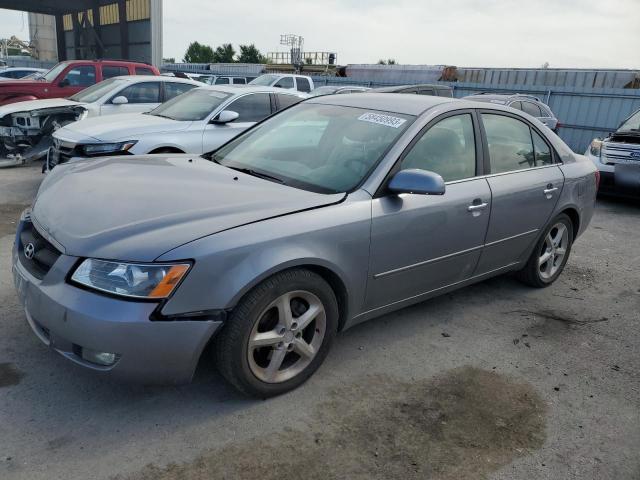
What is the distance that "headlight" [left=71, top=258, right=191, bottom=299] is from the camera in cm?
236

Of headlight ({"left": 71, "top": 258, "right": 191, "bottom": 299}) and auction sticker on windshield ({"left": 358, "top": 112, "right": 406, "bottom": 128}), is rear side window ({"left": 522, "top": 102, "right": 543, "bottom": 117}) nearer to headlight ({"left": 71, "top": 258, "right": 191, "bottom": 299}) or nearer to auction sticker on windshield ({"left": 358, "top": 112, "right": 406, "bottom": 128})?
auction sticker on windshield ({"left": 358, "top": 112, "right": 406, "bottom": 128})

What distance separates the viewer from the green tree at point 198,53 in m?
78.5

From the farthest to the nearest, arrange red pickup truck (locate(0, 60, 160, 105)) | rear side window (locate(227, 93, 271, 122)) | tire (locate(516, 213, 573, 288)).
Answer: red pickup truck (locate(0, 60, 160, 105)) → rear side window (locate(227, 93, 271, 122)) → tire (locate(516, 213, 573, 288))

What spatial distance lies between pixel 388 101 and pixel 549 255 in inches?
82.2

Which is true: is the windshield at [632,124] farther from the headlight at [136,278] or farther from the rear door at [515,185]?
the headlight at [136,278]

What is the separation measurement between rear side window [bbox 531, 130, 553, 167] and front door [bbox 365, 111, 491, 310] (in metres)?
0.84

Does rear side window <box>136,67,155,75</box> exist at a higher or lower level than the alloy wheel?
higher

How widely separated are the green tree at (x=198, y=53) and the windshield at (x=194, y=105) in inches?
2969

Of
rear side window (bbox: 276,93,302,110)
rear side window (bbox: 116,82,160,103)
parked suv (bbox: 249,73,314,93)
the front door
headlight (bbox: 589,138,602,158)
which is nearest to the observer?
the front door

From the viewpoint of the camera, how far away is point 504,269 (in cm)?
421

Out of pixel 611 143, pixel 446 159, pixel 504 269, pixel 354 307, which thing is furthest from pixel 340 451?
pixel 611 143

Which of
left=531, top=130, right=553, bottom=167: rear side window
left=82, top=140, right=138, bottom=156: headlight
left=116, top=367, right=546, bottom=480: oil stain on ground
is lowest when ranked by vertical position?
left=116, top=367, right=546, bottom=480: oil stain on ground

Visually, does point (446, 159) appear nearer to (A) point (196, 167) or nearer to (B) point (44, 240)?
(A) point (196, 167)

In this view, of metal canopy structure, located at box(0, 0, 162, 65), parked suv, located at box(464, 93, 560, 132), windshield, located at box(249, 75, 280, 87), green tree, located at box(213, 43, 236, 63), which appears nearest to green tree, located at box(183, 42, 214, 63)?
green tree, located at box(213, 43, 236, 63)
